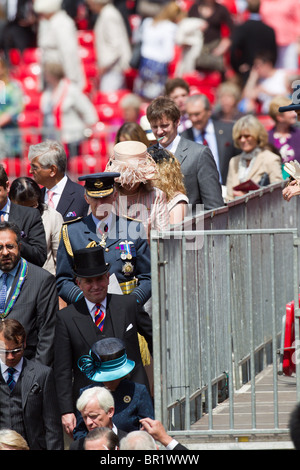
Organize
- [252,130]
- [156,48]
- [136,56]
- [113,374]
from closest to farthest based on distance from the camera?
1. [113,374]
2. [252,130]
3. [156,48]
4. [136,56]

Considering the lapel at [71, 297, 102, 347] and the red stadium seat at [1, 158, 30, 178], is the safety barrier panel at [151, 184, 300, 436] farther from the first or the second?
the red stadium seat at [1, 158, 30, 178]

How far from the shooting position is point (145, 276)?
314 inches

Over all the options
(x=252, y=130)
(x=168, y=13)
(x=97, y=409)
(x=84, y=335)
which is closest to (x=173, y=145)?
(x=252, y=130)

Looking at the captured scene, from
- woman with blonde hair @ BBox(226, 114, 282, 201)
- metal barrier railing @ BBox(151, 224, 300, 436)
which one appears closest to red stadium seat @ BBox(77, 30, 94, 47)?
woman with blonde hair @ BBox(226, 114, 282, 201)

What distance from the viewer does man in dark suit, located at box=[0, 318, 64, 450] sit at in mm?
7301

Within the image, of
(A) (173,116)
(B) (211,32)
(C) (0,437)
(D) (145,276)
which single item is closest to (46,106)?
(B) (211,32)

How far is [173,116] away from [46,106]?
7.34 metres

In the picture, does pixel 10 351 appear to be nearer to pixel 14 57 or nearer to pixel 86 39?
pixel 86 39

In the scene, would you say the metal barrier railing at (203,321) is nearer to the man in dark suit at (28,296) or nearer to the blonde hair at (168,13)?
the man in dark suit at (28,296)

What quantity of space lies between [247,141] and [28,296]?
4027 millimetres

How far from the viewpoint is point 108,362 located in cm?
721

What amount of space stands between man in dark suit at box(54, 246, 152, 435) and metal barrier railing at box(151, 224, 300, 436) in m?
0.26

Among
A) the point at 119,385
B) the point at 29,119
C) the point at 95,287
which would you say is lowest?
the point at 119,385

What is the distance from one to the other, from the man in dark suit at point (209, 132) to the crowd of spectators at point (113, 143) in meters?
0.01
